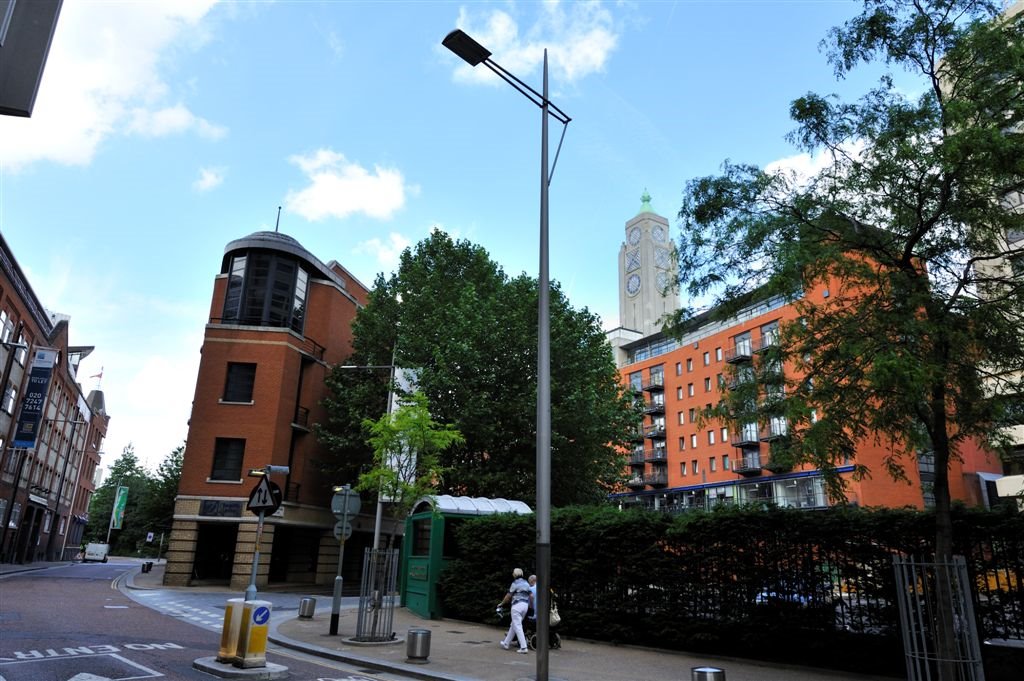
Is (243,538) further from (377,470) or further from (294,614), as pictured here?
(377,470)

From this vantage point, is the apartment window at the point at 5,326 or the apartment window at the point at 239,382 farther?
the apartment window at the point at 5,326

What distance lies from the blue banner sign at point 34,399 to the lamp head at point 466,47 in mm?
41950

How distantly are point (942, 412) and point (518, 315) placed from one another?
63.2ft

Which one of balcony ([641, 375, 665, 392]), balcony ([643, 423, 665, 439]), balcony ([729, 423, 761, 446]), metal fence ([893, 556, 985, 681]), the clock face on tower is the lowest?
metal fence ([893, 556, 985, 681])

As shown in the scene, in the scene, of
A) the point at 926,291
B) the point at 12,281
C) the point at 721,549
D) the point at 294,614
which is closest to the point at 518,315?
the point at 294,614

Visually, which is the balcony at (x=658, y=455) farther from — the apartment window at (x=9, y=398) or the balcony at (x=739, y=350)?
the apartment window at (x=9, y=398)

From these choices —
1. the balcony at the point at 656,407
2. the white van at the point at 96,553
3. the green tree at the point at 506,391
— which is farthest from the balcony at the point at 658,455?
the white van at the point at 96,553

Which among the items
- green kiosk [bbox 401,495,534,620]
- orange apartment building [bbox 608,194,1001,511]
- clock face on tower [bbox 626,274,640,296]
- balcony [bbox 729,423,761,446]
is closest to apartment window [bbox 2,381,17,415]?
green kiosk [bbox 401,495,534,620]

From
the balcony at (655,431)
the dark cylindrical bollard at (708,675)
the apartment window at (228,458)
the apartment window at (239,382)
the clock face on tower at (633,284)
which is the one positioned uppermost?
the clock face on tower at (633,284)

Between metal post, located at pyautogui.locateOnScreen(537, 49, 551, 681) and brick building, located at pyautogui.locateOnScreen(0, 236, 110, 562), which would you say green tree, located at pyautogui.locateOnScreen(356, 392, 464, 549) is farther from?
brick building, located at pyautogui.locateOnScreen(0, 236, 110, 562)

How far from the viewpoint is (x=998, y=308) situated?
28.3 ft

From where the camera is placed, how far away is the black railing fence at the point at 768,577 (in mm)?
10523

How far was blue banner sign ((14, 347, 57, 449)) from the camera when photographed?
40.2 metres

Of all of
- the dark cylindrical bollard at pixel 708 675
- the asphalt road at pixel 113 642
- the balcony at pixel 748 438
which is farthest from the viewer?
the balcony at pixel 748 438
